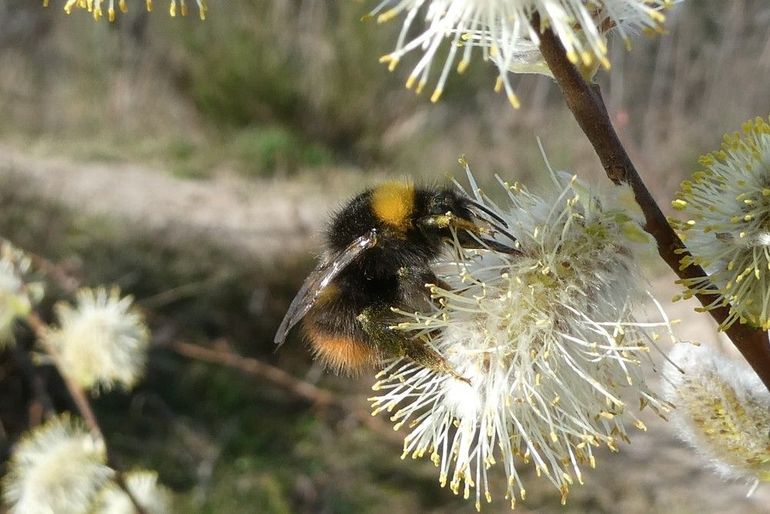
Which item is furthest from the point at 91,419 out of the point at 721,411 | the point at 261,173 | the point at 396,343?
the point at 261,173

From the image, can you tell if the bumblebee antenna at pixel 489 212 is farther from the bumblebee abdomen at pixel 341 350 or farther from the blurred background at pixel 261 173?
the bumblebee abdomen at pixel 341 350

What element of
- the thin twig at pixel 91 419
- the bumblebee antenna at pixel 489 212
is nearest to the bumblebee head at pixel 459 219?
the bumblebee antenna at pixel 489 212

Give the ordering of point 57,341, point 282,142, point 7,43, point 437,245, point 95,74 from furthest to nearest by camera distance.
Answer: point 7,43 < point 95,74 < point 282,142 < point 57,341 < point 437,245

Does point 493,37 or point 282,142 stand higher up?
point 493,37

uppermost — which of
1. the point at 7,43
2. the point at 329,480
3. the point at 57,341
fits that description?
the point at 7,43

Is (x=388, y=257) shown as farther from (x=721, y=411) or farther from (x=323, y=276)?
(x=721, y=411)

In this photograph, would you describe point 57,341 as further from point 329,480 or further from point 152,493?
point 329,480

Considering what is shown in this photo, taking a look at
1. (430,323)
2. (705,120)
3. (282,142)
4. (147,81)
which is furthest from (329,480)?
(147,81)

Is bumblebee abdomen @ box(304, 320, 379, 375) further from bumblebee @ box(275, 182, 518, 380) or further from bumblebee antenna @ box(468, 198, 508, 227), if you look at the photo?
bumblebee antenna @ box(468, 198, 508, 227)
